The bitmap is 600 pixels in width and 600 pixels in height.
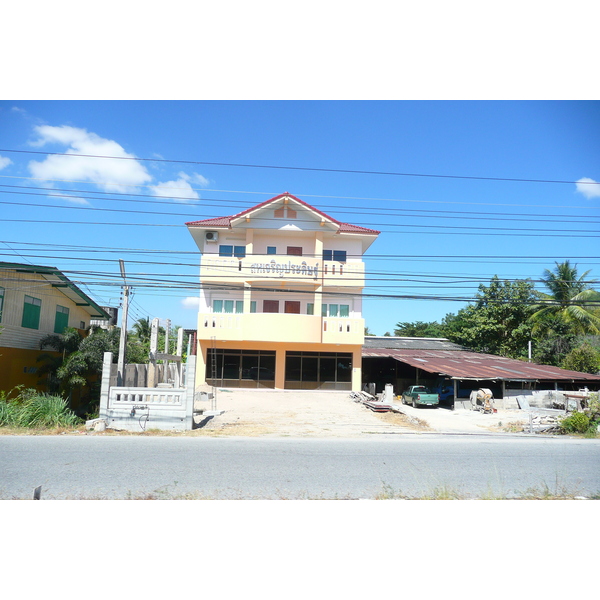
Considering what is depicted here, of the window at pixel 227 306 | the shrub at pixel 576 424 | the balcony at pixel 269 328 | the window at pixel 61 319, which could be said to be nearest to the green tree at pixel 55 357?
the window at pixel 61 319

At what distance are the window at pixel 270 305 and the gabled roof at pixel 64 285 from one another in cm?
933

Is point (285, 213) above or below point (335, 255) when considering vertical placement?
above


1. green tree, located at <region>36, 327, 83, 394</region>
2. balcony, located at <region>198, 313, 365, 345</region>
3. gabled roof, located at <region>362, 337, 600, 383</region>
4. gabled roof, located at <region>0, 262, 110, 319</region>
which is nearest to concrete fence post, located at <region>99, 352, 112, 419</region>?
gabled roof, located at <region>0, 262, 110, 319</region>

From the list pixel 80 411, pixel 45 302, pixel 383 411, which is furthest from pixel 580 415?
pixel 45 302

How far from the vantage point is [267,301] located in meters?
27.1

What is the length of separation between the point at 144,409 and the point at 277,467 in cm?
594

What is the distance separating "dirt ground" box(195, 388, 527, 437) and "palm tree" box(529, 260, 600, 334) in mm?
16401

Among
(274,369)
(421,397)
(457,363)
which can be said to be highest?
(457,363)

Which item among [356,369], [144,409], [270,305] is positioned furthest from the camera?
[356,369]

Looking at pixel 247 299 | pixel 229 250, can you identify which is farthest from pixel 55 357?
pixel 229 250

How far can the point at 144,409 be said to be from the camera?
12938 mm

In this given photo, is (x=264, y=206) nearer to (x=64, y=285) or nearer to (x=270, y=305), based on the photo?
(x=270, y=305)

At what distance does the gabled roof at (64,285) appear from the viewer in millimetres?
18422

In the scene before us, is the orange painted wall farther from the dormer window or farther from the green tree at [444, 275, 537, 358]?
the green tree at [444, 275, 537, 358]
